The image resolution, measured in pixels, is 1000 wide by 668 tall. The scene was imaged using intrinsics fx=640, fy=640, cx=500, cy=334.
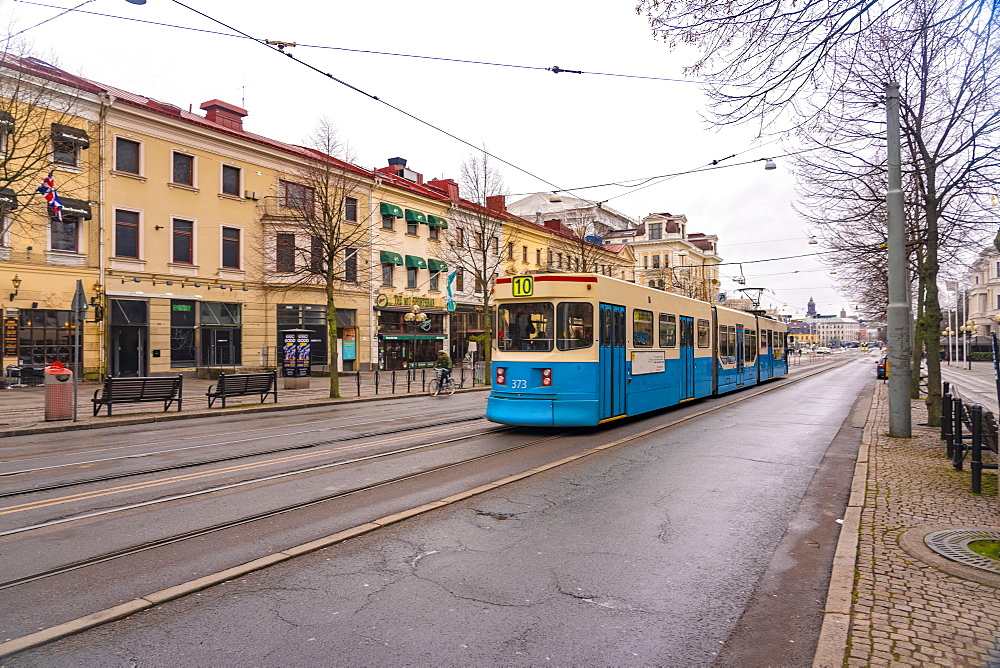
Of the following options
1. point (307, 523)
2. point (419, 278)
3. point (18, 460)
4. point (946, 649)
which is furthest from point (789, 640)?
point (419, 278)

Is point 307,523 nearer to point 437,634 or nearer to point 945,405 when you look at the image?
point 437,634

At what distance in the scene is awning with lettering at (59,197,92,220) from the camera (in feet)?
83.4

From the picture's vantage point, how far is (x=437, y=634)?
398 centimetres

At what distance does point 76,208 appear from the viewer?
2580 cm

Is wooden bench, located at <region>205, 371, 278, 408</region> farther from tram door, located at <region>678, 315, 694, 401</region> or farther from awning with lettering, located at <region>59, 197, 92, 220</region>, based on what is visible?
tram door, located at <region>678, 315, 694, 401</region>

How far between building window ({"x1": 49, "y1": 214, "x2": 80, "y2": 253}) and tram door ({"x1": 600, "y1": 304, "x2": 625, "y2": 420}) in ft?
77.2

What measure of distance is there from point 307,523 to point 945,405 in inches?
402

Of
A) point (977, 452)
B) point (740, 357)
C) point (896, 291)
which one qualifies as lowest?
point (977, 452)

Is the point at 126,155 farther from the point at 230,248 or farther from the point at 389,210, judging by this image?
the point at 389,210

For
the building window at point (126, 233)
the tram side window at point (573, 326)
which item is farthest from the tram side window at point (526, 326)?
the building window at point (126, 233)

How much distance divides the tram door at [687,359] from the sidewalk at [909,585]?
9171mm

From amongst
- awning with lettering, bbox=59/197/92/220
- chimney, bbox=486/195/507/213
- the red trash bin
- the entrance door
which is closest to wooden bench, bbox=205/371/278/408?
the red trash bin

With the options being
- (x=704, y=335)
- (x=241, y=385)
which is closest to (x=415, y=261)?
(x=241, y=385)

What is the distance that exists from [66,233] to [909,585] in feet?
100
